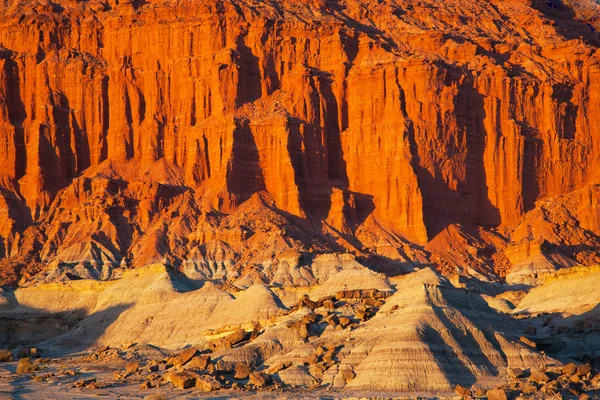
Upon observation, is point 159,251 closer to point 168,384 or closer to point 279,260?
point 279,260

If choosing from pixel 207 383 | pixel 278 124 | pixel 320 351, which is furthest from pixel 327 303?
pixel 278 124

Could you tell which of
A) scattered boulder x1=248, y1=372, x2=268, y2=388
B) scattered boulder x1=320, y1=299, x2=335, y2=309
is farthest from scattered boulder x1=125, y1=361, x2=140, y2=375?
scattered boulder x1=248, y1=372, x2=268, y2=388

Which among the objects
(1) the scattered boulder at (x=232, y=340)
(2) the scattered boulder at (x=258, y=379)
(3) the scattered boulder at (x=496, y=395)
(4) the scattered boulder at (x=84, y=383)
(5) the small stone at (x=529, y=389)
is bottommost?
(4) the scattered boulder at (x=84, y=383)

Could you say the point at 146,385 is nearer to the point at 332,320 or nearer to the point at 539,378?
the point at 332,320

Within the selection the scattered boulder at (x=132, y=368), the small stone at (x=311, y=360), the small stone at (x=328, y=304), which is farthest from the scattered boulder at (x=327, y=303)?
the scattered boulder at (x=132, y=368)

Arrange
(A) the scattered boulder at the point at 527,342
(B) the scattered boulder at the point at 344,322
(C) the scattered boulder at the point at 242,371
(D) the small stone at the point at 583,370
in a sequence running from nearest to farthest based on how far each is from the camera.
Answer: (D) the small stone at the point at 583,370, (C) the scattered boulder at the point at 242,371, (A) the scattered boulder at the point at 527,342, (B) the scattered boulder at the point at 344,322

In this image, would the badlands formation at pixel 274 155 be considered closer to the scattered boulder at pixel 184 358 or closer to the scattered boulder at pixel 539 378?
the scattered boulder at pixel 184 358
